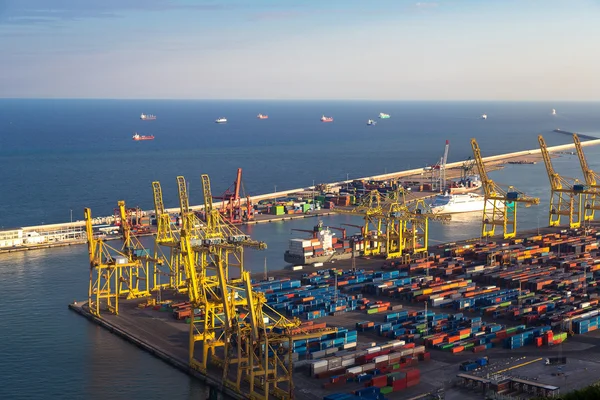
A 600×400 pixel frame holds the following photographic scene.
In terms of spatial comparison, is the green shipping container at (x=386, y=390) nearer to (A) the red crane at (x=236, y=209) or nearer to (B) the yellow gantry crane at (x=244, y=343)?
(B) the yellow gantry crane at (x=244, y=343)

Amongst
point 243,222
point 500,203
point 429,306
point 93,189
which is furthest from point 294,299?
point 93,189

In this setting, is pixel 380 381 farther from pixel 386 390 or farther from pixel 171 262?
pixel 171 262

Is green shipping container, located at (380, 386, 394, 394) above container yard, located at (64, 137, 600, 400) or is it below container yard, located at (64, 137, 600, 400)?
below

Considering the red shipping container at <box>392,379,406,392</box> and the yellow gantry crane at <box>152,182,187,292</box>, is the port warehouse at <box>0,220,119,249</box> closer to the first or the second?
the yellow gantry crane at <box>152,182,187,292</box>

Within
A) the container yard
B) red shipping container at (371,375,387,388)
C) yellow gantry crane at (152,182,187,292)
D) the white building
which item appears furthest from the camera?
the white building

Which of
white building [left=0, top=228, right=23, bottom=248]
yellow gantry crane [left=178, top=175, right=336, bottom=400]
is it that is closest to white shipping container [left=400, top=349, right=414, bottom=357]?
yellow gantry crane [left=178, top=175, right=336, bottom=400]

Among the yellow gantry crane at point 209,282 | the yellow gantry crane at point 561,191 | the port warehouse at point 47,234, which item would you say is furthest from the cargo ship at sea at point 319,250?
the yellow gantry crane at point 561,191
